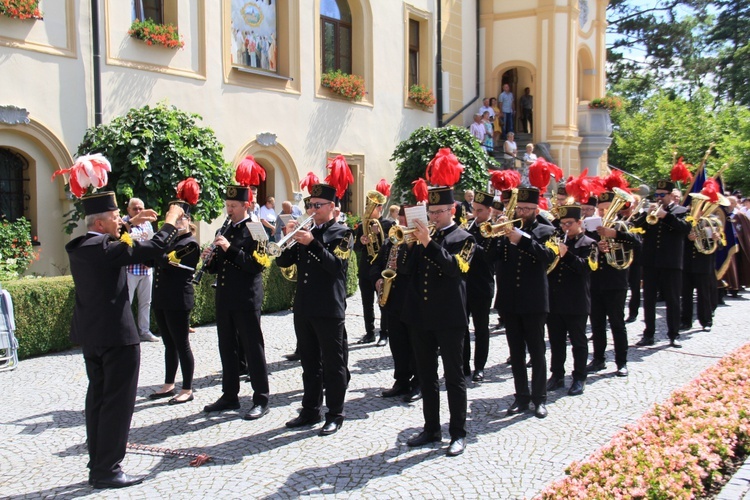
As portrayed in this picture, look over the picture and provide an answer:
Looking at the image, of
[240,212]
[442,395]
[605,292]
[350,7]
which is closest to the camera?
[240,212]

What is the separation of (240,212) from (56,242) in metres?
6.80

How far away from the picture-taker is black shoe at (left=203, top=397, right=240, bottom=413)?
696 cm

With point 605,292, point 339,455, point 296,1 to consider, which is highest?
point 296,1

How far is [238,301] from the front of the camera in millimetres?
6891

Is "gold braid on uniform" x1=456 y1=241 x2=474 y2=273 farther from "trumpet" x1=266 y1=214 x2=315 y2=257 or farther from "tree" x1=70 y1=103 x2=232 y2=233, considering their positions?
"tree" x1=70 y1=103 x2=232 y2=233

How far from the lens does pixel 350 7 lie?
18.4 metres

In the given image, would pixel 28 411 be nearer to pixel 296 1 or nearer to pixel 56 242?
pixel 56 242

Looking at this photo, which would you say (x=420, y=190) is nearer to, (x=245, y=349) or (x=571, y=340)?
(x=571, y=340)

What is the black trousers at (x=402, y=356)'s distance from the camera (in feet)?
24.9

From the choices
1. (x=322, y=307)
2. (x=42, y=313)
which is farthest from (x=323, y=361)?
(x=42, y=313)

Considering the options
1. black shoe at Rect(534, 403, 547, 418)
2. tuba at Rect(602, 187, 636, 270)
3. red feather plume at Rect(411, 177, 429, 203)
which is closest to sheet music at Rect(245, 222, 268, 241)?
red feather plume at Rect(411, 177, 429, 203)

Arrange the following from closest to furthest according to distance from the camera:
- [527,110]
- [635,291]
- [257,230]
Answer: [257,230] < [635,291] < [527,110]

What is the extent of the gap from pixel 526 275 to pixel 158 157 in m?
6.64

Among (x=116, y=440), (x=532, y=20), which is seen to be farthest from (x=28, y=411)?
(x=532, y=20)
